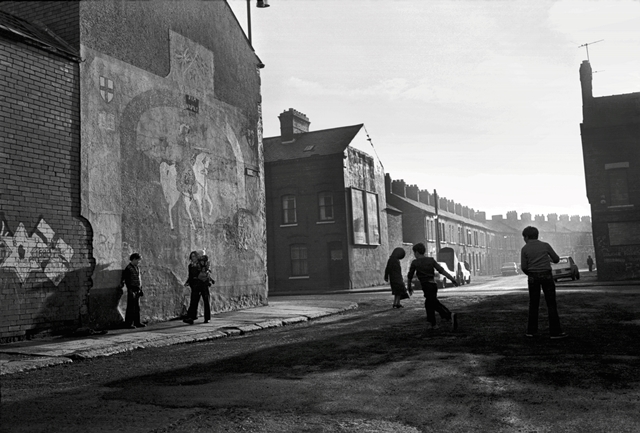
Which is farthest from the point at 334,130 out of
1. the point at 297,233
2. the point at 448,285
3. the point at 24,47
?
the point at 24,47

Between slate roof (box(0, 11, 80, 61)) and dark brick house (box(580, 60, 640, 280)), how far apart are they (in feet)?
90.5

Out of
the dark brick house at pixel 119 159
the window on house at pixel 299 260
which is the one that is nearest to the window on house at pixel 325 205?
the window on house at pixel 299 260

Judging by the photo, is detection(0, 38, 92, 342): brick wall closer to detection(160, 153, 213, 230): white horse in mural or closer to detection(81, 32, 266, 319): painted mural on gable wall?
detection(81, 32, 266, 319): painted mural on gable wall

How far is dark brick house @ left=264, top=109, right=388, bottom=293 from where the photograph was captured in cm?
3478

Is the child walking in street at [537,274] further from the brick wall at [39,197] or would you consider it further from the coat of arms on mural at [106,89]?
the coat of arms on mural at [106,89]

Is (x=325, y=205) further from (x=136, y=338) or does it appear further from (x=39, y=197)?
(x=136, y=338)

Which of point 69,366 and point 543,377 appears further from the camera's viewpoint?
point 69,366

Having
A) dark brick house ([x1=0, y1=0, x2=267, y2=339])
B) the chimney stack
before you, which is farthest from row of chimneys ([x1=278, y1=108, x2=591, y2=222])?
dark brick house ([x1=0, y1=0, x2=267, y2=339])

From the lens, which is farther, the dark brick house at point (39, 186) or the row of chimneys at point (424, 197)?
the row of chimneys at point (424, 197)

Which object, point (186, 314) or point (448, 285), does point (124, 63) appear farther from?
point (448, 285)

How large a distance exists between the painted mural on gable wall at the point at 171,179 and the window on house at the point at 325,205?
1705 cm

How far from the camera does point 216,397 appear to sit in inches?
209

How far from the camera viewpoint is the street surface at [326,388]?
14.4ft

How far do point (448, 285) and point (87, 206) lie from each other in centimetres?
2496
